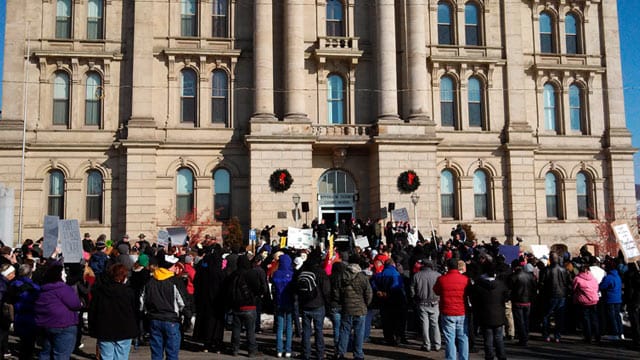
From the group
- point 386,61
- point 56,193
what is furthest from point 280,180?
point 56,193

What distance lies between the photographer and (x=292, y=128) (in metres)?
33.3

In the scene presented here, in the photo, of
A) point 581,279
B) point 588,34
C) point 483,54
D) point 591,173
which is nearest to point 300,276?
point 581,279

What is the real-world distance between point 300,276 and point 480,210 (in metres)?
26.1

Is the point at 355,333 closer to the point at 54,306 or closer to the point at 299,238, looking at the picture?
the point at 54,306

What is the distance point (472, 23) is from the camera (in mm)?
37781

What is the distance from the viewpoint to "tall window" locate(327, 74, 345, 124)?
3591 centimetres

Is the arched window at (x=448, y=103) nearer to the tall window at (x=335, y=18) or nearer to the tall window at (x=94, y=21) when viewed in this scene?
the tall window at (x=335, y=18)

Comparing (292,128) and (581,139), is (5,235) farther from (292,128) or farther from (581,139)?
(581,139)

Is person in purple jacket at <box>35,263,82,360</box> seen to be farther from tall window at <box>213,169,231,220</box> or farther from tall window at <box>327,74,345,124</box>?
tall window at <box>327,74,345,124</box>

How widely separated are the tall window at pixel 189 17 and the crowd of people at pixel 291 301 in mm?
21012

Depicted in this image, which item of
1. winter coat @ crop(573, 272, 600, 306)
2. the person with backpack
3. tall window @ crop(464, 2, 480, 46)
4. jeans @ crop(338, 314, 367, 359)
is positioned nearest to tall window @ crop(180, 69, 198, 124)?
tall window @ crop(464, 2, 480, 46)

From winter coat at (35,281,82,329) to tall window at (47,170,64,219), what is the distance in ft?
85.1

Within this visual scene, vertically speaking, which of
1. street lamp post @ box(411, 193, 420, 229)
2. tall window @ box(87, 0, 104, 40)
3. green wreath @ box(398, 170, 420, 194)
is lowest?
street lamp post @ box(411, 193, 420, 229)

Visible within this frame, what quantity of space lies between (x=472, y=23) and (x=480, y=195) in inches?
413
